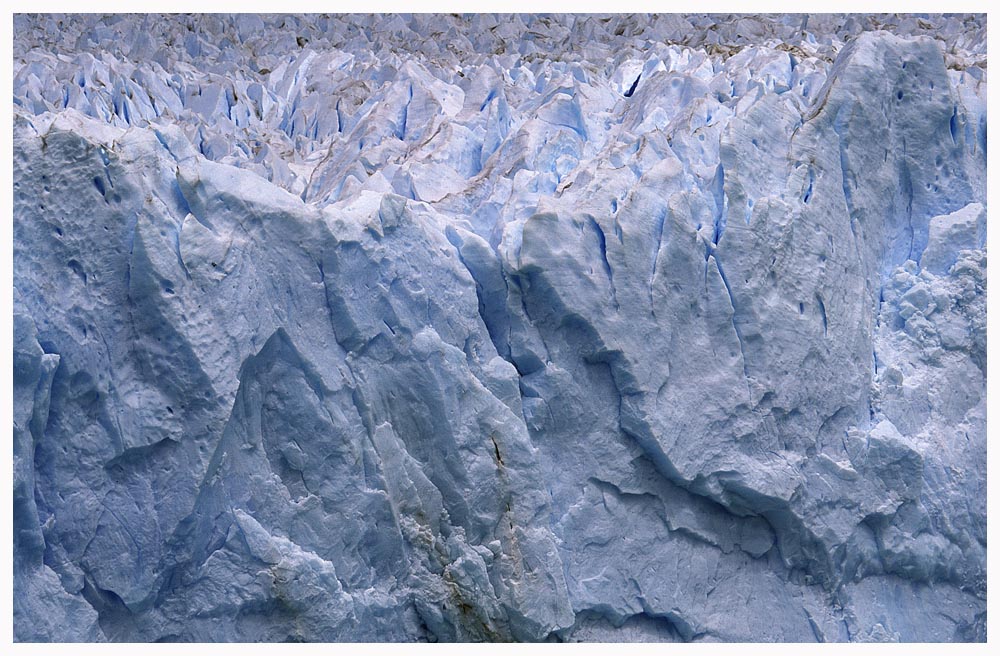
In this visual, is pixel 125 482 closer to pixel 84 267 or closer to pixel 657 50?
pixel 84 267

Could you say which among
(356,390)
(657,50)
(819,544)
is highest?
(657,50)

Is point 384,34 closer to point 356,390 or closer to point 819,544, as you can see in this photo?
point 356,390

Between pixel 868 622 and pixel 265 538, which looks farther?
pixel 868 622

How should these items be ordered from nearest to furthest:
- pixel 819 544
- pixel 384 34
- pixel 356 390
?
1. pixel 356 390
2. pixel 819 544
3. pixel 384 34

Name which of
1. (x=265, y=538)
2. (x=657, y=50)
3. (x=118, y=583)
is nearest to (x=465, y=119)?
(x=657, y=50)

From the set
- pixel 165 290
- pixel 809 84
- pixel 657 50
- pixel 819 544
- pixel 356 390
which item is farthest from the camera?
pixel 657 50

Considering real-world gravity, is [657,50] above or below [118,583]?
above

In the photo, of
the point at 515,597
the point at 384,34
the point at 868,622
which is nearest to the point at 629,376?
the point at 515,597
